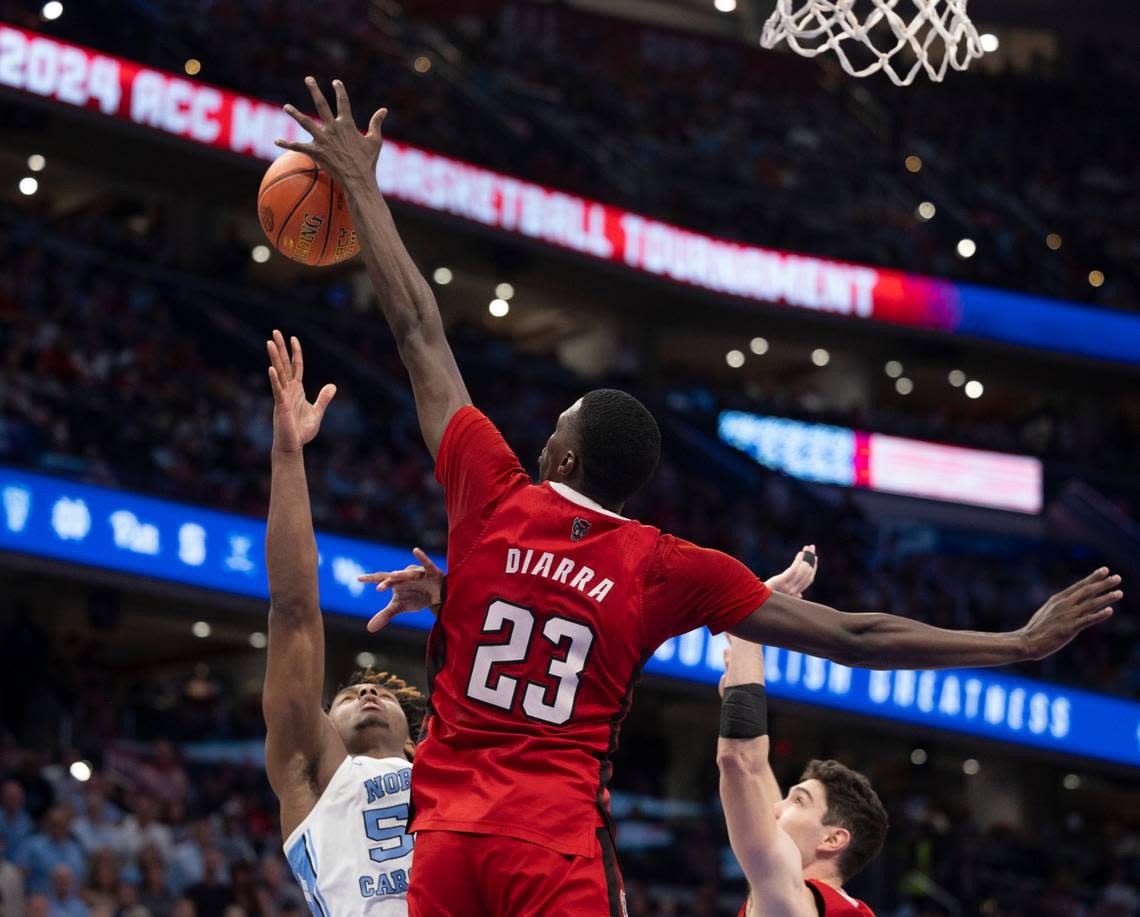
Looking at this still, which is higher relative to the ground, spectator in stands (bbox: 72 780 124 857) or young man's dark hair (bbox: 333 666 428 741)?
spectator in stands (bbox: 72 780 124 857)

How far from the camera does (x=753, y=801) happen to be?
434cm

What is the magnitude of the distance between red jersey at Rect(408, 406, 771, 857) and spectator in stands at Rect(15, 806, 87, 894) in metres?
8.09

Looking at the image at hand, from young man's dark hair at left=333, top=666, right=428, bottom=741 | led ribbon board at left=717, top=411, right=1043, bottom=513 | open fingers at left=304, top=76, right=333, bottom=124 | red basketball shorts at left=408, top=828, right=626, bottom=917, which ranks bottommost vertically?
red basketball shorts at left=408, top=828, right=626, bottom=917

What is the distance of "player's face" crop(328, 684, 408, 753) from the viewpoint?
456 cm

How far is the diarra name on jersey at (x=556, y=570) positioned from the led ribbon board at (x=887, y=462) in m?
21.3

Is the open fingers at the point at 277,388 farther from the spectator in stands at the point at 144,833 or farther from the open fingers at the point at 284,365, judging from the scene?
the spectator in stands at the point at 144,833

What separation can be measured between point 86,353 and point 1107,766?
12.8 metres

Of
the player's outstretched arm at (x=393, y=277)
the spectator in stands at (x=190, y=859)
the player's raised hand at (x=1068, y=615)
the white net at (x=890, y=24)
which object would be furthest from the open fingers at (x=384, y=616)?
the spectator in stands at (x=190, y=859)

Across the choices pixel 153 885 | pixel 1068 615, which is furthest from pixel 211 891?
pixel 1068 615

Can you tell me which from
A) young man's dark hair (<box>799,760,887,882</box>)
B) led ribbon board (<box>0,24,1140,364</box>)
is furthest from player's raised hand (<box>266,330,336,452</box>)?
led ribbon board (<box>0,24,1140,364</box>)

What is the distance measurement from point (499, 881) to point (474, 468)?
0.89m

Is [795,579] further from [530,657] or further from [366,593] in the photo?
[366,593]

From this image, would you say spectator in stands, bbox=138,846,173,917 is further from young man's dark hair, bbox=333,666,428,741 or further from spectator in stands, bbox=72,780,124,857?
young man's dark hair, bbox=333,666,428,741

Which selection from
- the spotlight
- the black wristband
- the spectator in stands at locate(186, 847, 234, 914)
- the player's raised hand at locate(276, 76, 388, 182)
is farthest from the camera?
the spotlight
